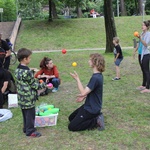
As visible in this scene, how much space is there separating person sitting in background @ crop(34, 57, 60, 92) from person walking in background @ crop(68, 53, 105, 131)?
266 centimetres

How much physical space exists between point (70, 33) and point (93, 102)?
18018mm

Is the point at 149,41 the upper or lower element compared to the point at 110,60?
upper

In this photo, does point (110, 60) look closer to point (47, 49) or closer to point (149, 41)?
point (149, 41)

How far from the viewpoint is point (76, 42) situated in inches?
781

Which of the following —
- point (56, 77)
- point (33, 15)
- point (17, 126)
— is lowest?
point (17, 126)

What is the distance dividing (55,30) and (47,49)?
4735 mm

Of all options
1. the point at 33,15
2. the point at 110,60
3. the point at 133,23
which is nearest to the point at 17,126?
the point at 110,60

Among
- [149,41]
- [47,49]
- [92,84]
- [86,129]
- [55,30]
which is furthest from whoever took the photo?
[55,30]

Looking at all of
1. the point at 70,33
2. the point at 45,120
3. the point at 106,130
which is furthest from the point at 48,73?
the point at 70,33

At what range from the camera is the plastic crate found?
448 centimetres

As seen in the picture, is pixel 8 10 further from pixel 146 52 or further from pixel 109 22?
pixel 146 52

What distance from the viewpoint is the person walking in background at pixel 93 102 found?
409cm

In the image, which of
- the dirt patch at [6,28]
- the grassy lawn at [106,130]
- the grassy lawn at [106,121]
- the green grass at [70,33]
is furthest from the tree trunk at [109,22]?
the dirt patch at [6,28]

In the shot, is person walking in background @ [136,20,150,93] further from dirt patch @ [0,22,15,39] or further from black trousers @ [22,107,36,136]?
dirt patch @ [0,22,15,39]
